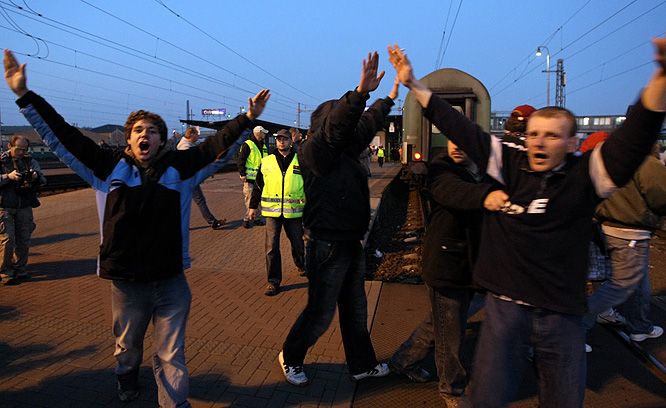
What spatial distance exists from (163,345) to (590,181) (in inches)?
95.6

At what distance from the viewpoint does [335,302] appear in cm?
334

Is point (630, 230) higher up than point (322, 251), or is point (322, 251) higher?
point (630, 230)

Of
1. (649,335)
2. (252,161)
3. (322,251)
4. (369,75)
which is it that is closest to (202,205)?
(252,161)

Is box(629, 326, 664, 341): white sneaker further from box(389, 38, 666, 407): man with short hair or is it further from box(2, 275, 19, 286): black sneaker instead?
box(2, 275, 19, 286): black sneaker

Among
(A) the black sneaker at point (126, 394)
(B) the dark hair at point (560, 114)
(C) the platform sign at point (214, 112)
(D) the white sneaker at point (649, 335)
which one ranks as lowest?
(A) the black sneaker at point (126, 394)

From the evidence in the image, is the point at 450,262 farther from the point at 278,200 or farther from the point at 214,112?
the point at 214,112

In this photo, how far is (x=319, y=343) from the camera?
13.7ft

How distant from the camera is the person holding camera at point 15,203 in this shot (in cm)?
554

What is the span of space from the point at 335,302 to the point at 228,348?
1265 mm

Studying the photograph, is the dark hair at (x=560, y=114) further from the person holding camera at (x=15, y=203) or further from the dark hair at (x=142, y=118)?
the person holding camera at (x=15, y=203)

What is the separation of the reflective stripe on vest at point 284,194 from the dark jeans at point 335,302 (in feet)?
6.94

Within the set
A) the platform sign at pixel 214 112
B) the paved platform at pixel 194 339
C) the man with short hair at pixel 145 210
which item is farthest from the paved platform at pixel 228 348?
the platform sign at pixel 214 112

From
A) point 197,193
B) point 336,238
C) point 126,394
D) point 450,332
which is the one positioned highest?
point 197,193

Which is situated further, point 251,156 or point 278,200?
point 251,156
